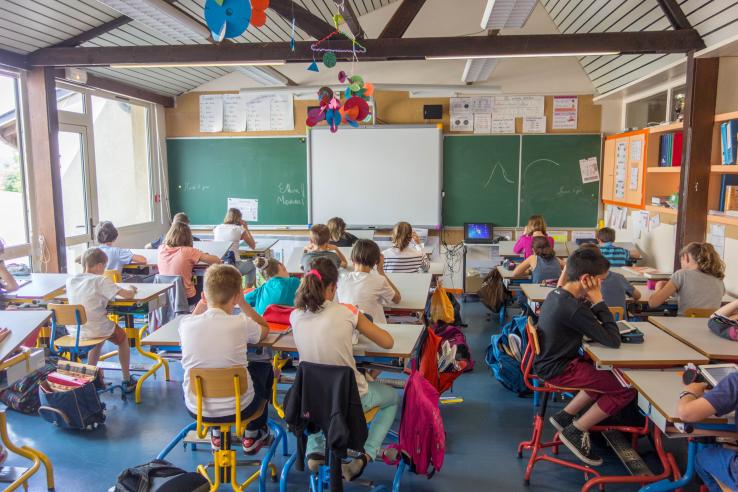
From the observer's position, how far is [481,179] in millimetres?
7457

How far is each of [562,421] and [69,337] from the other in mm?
3386

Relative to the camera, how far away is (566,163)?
7285mm

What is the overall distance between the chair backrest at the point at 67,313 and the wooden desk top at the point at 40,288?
432 millimetres

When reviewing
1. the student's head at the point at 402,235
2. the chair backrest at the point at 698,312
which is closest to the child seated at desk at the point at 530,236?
the student's head at the point at 402,235

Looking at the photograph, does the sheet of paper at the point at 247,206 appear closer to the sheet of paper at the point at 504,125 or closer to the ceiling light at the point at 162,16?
the ceiling light at the point at 162,16

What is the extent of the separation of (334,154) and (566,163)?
10.0 feet

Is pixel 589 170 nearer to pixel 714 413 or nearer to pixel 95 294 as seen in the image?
pixel 714 413

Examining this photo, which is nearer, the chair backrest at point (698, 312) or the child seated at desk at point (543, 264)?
the chair backrest at point (698, 312)

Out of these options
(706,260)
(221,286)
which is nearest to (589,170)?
(706,260)

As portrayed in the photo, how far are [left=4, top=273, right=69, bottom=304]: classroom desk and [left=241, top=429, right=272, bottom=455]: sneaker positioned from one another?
81.1 inches

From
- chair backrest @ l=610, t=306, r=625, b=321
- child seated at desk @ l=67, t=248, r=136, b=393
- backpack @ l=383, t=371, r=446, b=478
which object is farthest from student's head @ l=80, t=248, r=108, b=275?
chair backrest @ l=610, t=306, r=625, b=321

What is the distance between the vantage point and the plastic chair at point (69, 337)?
12.0ft

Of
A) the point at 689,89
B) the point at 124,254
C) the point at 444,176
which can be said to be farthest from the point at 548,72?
the point at 124,254

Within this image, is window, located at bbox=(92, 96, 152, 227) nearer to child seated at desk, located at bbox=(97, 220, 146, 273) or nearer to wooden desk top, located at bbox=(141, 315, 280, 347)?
child seated at desk, located at bbox=(97, 220, 146, 273)
